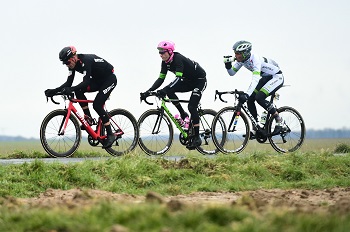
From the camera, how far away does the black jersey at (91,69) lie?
55.5 ft

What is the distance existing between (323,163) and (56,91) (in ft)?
22.4

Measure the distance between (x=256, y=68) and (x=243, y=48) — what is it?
2.13 feet

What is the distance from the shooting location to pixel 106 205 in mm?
7387

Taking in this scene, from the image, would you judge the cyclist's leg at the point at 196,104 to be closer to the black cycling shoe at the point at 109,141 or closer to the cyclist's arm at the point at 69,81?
the black cycling shoe at the point at 109,141

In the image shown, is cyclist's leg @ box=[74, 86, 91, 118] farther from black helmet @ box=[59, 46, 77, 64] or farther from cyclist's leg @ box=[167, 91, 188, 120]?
cyclist's leg @ box=[167, 91, 188, 120]

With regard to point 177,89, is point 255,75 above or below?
above

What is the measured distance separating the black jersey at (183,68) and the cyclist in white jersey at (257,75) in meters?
1.26

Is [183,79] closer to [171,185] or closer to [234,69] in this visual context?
[234,69]

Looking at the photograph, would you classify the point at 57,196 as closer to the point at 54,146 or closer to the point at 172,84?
the point at 54,146

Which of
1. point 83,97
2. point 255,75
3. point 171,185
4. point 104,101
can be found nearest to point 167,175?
point 171,185

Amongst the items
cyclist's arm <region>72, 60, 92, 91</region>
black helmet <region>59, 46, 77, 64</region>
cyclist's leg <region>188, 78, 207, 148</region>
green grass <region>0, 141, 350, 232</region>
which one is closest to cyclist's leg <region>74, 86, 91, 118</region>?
cyclist's arm <region>72, 60, 92, 91</region>

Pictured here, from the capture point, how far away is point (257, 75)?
61.6 feet

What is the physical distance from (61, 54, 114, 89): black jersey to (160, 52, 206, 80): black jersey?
55.8 inches

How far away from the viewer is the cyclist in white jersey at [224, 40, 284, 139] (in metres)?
18.8
